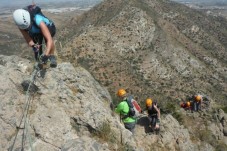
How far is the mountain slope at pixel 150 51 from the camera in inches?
3130

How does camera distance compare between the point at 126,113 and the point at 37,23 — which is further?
the point at 126,113

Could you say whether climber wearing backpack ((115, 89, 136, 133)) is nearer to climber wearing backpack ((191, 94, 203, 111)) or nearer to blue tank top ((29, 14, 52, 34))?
blue tank top ((29, 14, 52, 34))

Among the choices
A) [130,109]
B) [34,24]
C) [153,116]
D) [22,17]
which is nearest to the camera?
[22,17]

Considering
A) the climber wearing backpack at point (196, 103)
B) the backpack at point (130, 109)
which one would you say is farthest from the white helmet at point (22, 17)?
the climber wearing backpack at point (196, 103)

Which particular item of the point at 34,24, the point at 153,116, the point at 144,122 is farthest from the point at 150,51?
the point at 34,24

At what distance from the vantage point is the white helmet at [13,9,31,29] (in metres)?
10.0

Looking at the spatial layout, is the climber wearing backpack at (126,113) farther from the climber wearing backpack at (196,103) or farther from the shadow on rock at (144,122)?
the climber wearing backpack at (196,103)

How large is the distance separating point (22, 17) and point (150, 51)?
3499 inches

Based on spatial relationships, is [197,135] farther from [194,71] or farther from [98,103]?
[194,71]

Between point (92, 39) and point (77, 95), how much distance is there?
268 feet

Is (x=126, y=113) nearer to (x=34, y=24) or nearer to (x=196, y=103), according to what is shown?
(x=34, y=24)

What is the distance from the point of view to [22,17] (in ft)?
33.0

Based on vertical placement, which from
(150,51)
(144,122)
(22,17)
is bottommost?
(150,51)

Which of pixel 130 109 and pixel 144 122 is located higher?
pixel 130 109
